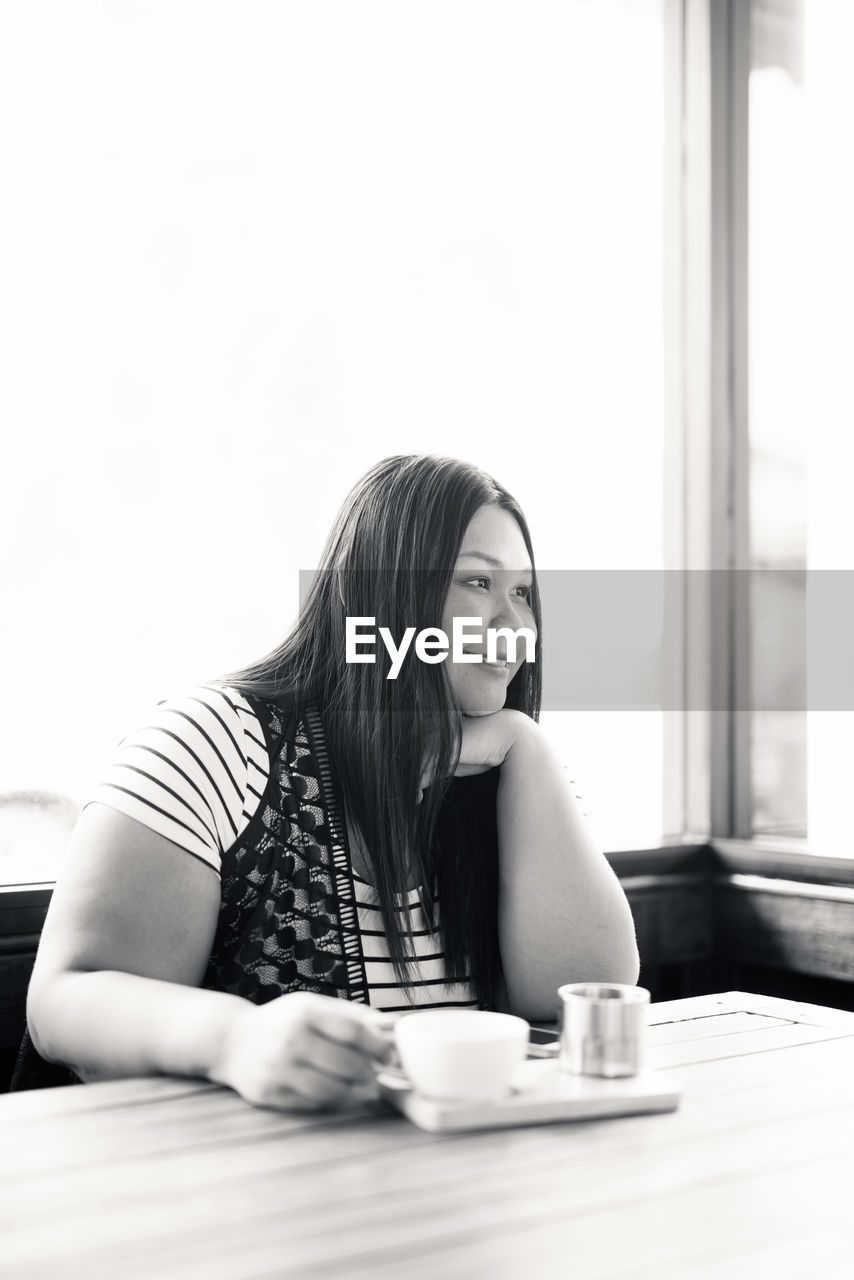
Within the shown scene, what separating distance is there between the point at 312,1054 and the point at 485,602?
0.76m

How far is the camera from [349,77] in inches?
89.9

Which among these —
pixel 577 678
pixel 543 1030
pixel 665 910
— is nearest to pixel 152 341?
pixel 577 678

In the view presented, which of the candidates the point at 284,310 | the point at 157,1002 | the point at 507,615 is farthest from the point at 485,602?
the point at 284,310

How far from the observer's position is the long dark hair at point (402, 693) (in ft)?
5.07

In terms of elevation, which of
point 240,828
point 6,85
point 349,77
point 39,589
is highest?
point 349,77

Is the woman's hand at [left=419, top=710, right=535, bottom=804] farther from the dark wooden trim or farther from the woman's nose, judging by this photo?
the dark wooden trim

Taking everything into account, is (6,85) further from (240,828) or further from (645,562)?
(645,562)

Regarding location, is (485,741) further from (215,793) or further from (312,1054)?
(312,1054)

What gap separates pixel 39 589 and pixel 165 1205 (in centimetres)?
126

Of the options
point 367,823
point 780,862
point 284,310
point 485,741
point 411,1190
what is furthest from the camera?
point 780,862

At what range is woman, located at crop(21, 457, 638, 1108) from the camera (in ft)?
4.30

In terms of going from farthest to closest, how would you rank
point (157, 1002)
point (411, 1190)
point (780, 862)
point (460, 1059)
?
point (780, 862) → point (157, 1002) → point (460, 1059) → point (411, 1190)

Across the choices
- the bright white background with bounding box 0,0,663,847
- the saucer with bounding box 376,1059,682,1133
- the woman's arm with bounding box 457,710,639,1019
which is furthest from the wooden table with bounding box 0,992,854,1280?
the bright white background with bounding box 0,0,663,847

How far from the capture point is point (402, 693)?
1.60 meters
